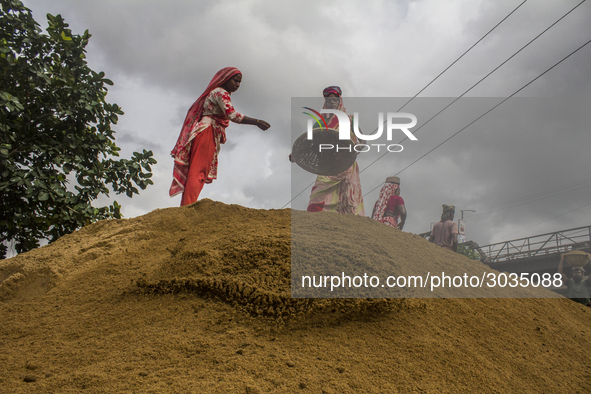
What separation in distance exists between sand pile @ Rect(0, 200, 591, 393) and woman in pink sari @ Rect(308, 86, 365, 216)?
81.5 inches

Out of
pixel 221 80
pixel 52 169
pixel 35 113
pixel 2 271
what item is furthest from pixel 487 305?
pixel 35 113

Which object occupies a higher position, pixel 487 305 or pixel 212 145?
pixel 212 145

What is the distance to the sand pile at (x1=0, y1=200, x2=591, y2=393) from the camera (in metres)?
1.65

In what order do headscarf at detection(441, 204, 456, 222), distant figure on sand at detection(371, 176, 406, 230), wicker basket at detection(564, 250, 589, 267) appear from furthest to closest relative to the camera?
distant figure on sand at detection(371, 176, 406, 230), headscarf at detection(441, 204, 456, 222), wicker basket at detection(564, 250, 589, 267)

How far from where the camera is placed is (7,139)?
12.2 ft

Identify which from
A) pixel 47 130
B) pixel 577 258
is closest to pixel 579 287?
pixel 577 258

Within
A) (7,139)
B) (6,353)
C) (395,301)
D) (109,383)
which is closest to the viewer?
(109,383)

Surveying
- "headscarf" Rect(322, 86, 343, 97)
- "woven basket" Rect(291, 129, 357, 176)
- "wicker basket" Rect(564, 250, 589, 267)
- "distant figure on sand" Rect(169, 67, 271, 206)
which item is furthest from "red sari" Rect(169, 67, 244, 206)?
"wicker basket" Rect(564, 250, 589, 267)

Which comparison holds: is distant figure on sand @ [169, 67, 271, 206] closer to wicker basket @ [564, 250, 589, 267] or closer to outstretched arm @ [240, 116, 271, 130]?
outstretched arm @ [240, 116, 271, 130]

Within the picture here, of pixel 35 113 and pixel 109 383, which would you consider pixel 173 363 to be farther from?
pixel 35 113

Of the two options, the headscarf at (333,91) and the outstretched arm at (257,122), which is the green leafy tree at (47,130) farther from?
the headscarf at (333,91)

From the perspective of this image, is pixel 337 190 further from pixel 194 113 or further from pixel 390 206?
pixel 194 113

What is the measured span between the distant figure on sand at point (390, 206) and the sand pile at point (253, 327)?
10.8 ft

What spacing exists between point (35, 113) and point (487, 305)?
494 centimetres
